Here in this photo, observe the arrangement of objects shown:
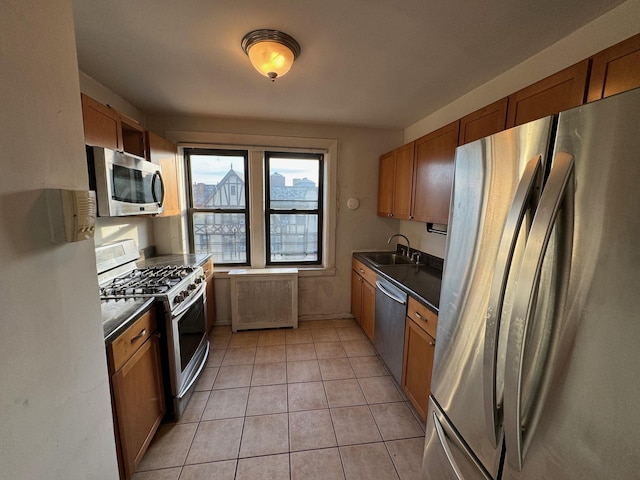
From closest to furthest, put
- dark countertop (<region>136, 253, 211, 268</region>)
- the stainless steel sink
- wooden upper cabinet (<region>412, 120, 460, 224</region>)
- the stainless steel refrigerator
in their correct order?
1. the stainless steel refrigerator
2. wooden upper cabinet (<region>412, 120, 460, 224</region>)
3. dark countertop (<region>136, 253, 211, 268</region>)
4. the stainless steel sink

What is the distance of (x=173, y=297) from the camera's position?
1775 millimetres

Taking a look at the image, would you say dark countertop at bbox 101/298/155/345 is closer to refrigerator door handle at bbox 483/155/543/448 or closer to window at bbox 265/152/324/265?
refrigerator door handle at bbox 483/155/543/448

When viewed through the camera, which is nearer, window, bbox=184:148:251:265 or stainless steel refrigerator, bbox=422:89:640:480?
stainless steel refrigerator, bbox=422:89:640:480

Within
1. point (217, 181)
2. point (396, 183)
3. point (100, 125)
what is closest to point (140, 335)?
point (100, 125)

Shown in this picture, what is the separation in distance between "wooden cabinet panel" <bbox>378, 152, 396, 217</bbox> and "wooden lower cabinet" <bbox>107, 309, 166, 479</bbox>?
2.44 m

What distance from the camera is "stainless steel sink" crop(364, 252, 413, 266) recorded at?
312 centimetres

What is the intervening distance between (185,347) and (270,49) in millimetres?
2045

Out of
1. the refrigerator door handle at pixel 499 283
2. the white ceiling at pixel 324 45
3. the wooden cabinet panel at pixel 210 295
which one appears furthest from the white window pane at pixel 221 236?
the refrigerator door handle at pixel 499 283

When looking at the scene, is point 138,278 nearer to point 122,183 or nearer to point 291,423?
point 122,183

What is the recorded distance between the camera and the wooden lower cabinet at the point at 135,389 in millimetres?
1279

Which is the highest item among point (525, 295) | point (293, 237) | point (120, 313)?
point (525, 295)

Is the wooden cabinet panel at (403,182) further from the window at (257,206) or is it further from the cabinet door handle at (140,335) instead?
the cabinet door handle at (140,335)

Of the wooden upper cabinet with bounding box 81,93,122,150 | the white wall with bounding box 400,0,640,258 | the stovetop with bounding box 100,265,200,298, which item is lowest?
the stovetop with bounding box 100,265,200,298

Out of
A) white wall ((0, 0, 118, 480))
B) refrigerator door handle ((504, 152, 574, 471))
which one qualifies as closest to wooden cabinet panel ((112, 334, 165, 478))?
white wall ((0, 0, 118, 480))
